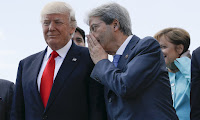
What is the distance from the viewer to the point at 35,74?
12.6 feet

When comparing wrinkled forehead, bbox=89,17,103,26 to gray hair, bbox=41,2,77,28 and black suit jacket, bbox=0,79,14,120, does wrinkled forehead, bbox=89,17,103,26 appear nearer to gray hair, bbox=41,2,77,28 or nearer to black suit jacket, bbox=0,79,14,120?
gray hair, bbox=41,2,77,28

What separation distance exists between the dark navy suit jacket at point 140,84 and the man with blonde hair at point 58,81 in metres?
0.39

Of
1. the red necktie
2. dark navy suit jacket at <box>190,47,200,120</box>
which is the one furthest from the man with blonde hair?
dark navy suit jacket at <box>190,47,200,120</box>

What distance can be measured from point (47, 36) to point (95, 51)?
2.36 feet

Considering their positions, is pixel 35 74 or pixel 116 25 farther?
pixel 35 74

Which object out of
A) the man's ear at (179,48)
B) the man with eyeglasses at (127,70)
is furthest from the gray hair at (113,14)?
the man's ear at (179,48)

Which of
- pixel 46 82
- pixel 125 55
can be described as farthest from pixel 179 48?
pixel 46 82

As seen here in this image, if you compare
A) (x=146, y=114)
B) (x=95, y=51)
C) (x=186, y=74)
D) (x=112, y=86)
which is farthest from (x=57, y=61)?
(x=186, y=74)

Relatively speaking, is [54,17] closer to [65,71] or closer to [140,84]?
[65,71]

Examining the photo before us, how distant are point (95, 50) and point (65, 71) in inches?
18.7

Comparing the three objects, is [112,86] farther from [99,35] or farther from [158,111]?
[99,35]

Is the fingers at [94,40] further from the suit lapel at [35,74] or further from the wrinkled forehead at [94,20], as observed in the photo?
the suit lapel at [35,74]

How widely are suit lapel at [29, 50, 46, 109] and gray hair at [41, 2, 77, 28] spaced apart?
23.1 inches

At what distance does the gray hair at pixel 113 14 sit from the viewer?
3681 mm
